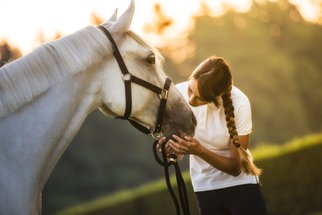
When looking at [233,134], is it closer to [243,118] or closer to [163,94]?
[243,118]

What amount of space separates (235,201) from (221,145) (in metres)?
0.43

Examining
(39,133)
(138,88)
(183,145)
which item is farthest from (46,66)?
(183,145)

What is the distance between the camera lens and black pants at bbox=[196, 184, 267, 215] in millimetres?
4199

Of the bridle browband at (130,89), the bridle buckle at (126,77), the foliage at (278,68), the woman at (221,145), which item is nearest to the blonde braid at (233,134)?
the woman at (221,145)

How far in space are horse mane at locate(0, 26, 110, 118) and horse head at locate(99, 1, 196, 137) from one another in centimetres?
15

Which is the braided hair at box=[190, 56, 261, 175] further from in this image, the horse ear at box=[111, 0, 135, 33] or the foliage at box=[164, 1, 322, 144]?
the foliage at box=[164, 1, 322, 144]

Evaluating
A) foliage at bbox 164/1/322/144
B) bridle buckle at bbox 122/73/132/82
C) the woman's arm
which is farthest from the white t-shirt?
foliage at bbox 164/1/322/144

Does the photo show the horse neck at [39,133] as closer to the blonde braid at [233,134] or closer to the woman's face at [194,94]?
the woman's face at [194,94]

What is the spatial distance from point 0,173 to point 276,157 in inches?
370

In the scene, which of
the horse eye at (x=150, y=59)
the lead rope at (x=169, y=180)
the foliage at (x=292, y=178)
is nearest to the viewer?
the horse eye at (x=150, y=59)

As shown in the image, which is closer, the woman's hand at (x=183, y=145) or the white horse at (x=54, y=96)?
the white horse at (x=54, y=96)

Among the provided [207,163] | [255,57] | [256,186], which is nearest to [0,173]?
[207,163]

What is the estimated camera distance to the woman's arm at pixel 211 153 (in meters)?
3.80

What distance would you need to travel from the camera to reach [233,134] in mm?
4160
